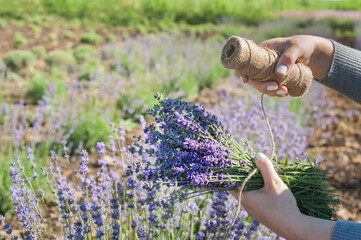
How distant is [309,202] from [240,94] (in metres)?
3.45

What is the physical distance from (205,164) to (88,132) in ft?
6.90

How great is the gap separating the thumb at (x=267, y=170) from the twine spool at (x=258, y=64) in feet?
1.28

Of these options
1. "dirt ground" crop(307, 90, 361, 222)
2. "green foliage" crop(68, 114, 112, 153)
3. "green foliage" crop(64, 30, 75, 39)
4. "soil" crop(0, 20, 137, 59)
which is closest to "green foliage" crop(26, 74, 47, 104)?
"green foliage" crop(68, 114, 112, 153)

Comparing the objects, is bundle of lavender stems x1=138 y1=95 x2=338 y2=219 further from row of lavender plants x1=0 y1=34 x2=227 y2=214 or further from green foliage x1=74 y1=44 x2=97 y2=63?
green foliage x1=74 y1=44 x2=97 y2=63

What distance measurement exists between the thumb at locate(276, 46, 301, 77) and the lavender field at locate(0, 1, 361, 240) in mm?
347

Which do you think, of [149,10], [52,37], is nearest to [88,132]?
[52,37]

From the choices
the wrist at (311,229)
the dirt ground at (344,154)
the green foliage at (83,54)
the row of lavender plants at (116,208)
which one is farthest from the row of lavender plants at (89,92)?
the dirt ground at (344,154)

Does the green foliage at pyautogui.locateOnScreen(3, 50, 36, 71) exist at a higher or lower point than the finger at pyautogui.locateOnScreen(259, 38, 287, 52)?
lower

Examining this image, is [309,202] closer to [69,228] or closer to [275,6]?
[69,228]

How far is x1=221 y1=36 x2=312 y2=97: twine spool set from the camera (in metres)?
1.41

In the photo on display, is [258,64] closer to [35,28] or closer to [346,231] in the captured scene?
[346,231]

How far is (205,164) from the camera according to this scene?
1357 mm

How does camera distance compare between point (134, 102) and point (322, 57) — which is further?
point (134, 102)

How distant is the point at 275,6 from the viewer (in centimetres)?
1390
